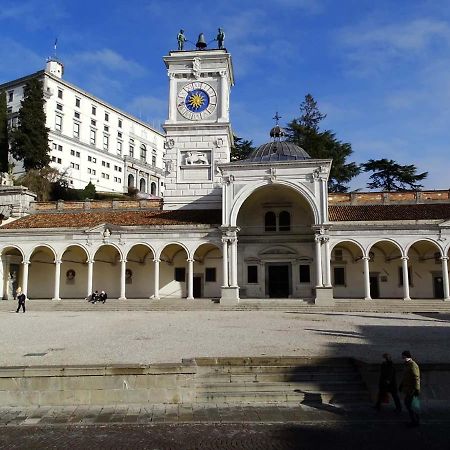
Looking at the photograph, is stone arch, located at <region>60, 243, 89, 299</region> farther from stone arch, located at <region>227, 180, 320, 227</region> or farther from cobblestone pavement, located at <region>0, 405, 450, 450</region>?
cobblestone pavement, located at <region>0, 405, 450, 450</region>

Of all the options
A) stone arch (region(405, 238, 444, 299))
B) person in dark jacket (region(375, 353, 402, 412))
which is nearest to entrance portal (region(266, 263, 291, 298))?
stone arch (region(405, 238, 444, 299))

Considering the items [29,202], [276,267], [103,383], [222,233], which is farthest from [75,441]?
[29,202]

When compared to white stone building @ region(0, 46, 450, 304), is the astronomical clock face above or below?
above

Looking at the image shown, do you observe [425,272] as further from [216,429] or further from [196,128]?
[216,429]

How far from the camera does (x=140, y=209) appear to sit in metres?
39.3

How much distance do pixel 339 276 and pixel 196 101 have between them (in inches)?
713

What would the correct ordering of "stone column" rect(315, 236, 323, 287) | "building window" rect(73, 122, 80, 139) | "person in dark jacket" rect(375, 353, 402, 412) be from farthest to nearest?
1. "building window" rect(73, 122, 80, 139)
2. "stone column" rect(315, 236, 323, 287)
3. "person in dark jacket" rect(375, 353, 402, 412)

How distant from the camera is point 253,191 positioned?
33188mm

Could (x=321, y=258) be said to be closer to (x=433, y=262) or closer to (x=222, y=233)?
(x=222, y=233)

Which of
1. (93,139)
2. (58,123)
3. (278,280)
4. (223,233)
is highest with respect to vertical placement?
(58,123)

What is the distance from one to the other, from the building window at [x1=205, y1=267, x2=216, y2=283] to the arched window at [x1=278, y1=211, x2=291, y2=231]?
6.06 meters

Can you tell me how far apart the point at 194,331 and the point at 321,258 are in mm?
15277

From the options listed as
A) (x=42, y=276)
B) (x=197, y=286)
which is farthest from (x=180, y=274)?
(x=42, y=276)

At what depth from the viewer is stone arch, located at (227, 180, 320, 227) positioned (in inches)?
1260
